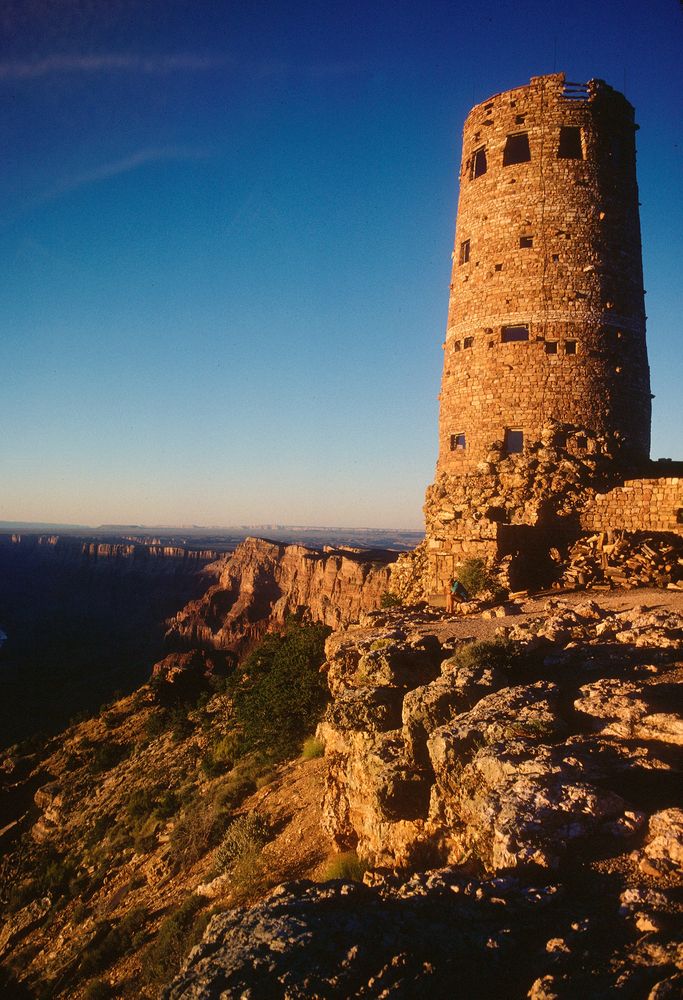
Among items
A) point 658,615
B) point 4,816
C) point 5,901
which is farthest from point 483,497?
point 4,816

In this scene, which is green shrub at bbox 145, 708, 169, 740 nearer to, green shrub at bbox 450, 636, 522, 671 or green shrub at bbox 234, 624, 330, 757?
green shrub at bbox 234, 624, 330, 757

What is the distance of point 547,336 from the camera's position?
16.3m

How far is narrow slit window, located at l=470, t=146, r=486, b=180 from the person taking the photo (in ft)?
59.8

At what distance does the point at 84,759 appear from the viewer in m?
22.3

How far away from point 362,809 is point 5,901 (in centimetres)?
1290

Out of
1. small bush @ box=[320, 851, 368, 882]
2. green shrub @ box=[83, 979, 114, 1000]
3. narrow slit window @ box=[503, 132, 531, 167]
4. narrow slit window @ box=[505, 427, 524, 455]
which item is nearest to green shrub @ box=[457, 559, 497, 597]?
narrow slit window @ box=[505, 427, 524, 455]

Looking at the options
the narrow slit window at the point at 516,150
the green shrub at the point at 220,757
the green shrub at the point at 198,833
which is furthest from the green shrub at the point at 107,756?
the narrow slit window at the point at 516,150

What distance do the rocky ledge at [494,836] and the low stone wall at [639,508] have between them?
5.59 m

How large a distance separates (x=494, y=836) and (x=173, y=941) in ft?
19.6

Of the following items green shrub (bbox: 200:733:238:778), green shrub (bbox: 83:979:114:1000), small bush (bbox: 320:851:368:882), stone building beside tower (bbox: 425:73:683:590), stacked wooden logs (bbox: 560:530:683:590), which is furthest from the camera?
stone building beside tower (bbox: 425:73:683:590)

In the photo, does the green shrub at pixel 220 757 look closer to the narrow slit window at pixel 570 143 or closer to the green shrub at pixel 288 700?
the green shrub at pixel 288 700

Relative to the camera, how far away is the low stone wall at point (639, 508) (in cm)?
1428

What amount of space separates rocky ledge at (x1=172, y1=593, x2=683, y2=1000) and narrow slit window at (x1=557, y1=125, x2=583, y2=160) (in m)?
14.1

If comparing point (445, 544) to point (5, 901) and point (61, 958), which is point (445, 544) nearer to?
point (61, 958)
